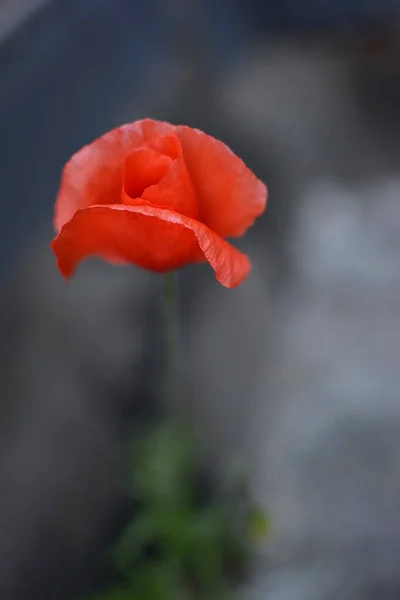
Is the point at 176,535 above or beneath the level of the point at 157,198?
beneath

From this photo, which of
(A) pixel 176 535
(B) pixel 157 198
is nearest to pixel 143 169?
(B) pixel 157 198

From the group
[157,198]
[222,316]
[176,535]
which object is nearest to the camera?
[157,198]

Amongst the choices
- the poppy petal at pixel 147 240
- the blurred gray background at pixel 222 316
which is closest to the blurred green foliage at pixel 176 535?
the blurred gray background at pixel 222 316

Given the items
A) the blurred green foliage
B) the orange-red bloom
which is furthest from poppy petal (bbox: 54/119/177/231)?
the blurred green foliage

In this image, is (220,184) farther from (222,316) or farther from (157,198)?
(222,316)

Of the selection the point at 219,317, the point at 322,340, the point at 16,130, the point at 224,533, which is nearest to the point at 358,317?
the point at 322,340

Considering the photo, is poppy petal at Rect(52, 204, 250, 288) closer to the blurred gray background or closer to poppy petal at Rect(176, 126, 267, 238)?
poppy petal at Rect(176, 126, 267, 238)

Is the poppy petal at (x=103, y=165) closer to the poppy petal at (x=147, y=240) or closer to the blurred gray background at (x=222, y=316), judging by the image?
the poppy petal at (x=147, y=240)

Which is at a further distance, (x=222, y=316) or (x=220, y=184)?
(x=222, y=316)
